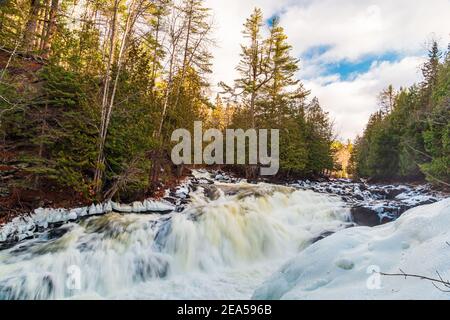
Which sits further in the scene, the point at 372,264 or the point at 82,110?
the point at 82,110

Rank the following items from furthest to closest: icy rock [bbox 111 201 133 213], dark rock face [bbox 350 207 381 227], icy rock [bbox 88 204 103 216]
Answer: dark rock face [bbox 350 207 381 227] → icy rock [bbox 111 201 133 213] → icy rock [bbox 88 204 103 216]

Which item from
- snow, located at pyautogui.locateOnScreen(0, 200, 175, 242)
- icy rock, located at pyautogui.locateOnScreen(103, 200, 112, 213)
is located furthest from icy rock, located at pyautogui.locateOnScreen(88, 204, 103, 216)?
icy rock, located at pyautogui.locateOnScreen(103, 200, 112, 213)

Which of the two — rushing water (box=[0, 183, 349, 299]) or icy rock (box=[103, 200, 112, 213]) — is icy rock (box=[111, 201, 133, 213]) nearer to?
icy rock (box=[103, 200, 112, 213])

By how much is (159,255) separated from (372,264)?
4.95 metres

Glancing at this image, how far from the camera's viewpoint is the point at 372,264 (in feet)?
11.3

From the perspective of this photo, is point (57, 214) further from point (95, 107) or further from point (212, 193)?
point (212, 193)

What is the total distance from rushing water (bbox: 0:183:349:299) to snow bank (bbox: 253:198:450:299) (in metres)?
1.85

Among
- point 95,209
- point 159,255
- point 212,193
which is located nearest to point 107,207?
point 95,209

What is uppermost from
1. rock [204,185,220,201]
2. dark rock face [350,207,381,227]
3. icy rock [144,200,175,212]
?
rock [204,185,220,201]

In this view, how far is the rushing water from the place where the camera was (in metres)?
5.23
